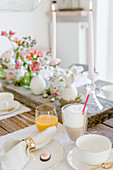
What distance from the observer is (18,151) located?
909 mm

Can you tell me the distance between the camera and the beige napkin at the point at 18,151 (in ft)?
2.84

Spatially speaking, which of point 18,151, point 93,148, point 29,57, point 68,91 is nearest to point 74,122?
point 93,148

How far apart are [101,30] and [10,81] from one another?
1.98m

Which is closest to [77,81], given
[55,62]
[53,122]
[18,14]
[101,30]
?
[55,62]

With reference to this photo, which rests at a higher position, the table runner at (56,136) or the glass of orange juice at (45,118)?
Result: the glass of orange juice at (45,118)

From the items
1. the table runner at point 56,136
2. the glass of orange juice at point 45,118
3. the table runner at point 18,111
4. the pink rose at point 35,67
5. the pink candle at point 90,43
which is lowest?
the table runner at point 56,136

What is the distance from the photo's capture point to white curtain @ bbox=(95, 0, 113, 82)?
133 inches

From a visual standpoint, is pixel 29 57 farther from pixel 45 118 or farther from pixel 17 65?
pixel 45 118

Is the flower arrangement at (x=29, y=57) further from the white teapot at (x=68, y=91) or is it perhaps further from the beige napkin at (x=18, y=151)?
the beige napkin at (x=18, y=151)

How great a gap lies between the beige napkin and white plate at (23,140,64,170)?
2 centimetres

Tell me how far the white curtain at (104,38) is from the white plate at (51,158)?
262cm

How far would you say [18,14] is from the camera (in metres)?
3.68

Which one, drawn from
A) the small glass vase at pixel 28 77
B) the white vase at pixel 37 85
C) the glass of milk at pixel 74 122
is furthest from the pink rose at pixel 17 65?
the glass of milk at pixel 74 122

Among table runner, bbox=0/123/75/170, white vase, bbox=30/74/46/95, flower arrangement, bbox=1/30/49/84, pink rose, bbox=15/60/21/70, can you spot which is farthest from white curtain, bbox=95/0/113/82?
table runner, bbox=0/123/75/170
